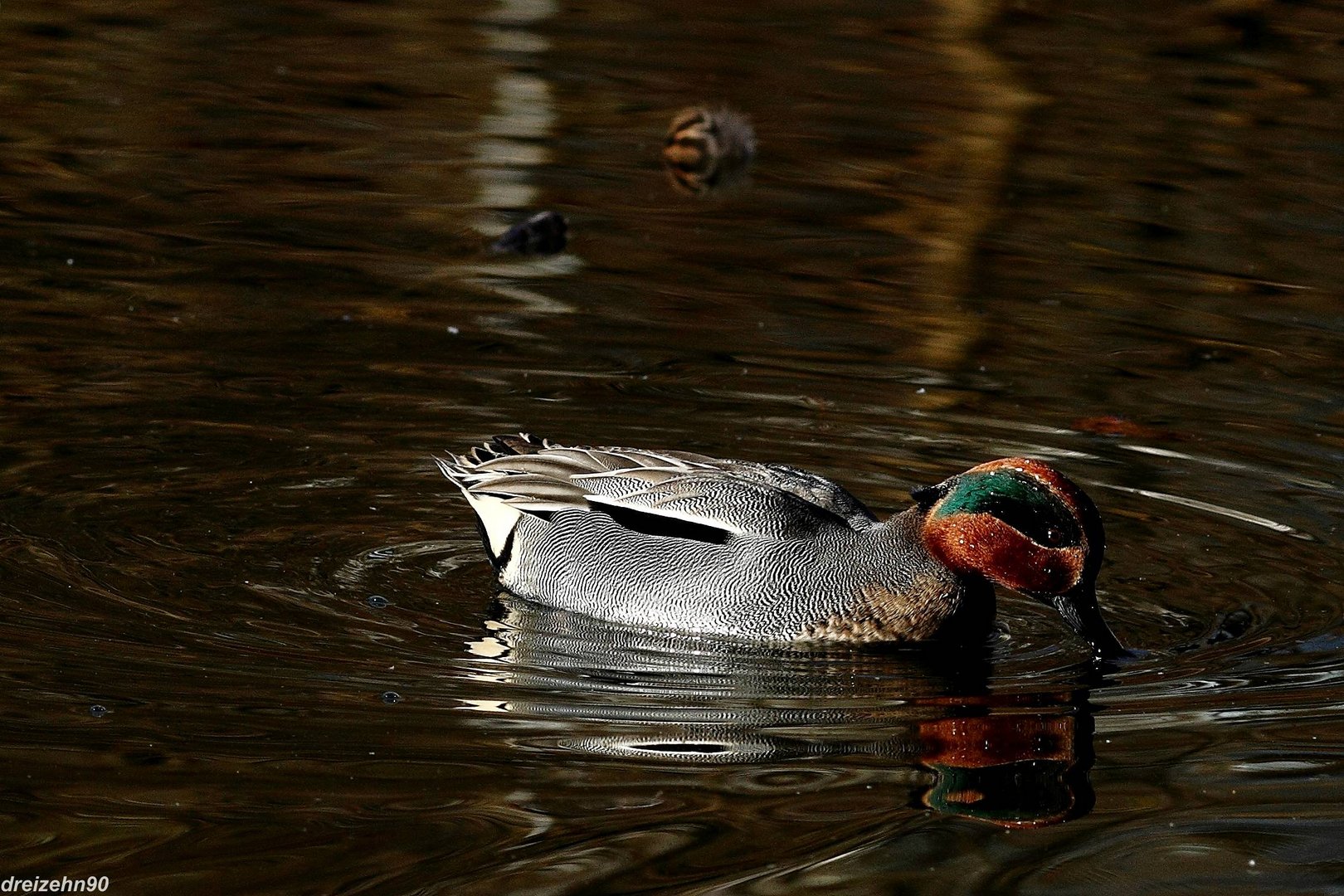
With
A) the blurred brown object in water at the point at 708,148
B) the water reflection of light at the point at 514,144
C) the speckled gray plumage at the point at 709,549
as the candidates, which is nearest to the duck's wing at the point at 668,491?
the speckled gray plumage at the point at 709,549

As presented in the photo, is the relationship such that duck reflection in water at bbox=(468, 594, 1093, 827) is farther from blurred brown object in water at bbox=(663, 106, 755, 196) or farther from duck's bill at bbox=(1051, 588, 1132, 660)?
blurred brown object in water at bbox=(663, 106, 755, 196)

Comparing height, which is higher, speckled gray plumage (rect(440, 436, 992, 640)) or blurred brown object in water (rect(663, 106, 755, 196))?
blurred brown object in water (rect(663, 106, 755, 196))

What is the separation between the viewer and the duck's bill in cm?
723

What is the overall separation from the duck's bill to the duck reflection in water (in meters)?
0.35

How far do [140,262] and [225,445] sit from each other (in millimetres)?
2674

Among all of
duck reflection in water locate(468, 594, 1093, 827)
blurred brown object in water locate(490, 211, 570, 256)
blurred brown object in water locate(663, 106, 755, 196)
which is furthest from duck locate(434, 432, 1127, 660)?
blurred brown object in water locate(663, 106, 755, 196)

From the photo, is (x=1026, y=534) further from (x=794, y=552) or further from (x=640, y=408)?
(x=640, y=408)

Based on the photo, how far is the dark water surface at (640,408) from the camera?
5.75 meters

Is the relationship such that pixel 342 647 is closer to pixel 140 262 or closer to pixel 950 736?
pixel 950 736

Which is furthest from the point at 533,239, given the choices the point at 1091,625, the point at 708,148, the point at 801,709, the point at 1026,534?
the point at 801,709

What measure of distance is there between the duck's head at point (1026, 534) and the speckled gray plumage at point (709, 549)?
11 cm

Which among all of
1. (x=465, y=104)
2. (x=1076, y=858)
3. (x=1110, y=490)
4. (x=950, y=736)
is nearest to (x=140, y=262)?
(x=465, y=104)

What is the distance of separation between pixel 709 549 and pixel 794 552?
329 mm

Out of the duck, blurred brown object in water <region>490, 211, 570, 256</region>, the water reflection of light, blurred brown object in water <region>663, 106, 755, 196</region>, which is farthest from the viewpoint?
blurred brown object in water <region>663, 106, 755, 196</region>
